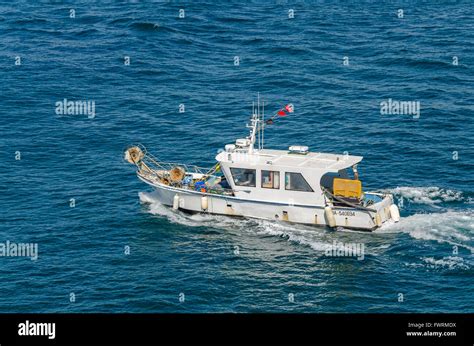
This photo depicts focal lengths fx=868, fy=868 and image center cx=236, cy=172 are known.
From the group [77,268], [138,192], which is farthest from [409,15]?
[77,268]

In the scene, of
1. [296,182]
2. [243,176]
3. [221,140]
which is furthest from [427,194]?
[221,140]

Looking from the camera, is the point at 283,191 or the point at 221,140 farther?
the point at 221,140

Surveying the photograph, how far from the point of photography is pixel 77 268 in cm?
5388

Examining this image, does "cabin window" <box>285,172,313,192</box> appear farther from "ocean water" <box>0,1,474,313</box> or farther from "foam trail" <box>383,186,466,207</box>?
"foam trail" <box>383,186,466,207</box>

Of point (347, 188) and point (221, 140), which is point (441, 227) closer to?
point (347, 188)

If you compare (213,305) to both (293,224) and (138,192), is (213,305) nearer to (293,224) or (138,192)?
(293,224)

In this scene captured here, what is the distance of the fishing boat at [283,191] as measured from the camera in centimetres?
5881

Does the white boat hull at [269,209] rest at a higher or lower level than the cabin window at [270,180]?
lower

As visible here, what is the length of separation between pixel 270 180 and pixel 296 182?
1.90 m

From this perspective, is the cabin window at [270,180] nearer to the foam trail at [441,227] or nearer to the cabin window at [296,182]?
the cabin window at [296,182]

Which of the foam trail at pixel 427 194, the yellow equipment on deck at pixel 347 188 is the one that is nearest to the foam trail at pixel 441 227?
the yellow equipment on deck at pixel 347 188

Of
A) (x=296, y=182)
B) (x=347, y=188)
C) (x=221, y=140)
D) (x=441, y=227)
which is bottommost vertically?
(x=441, y=227)

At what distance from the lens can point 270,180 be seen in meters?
60.3

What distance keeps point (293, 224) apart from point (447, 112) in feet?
94.9
